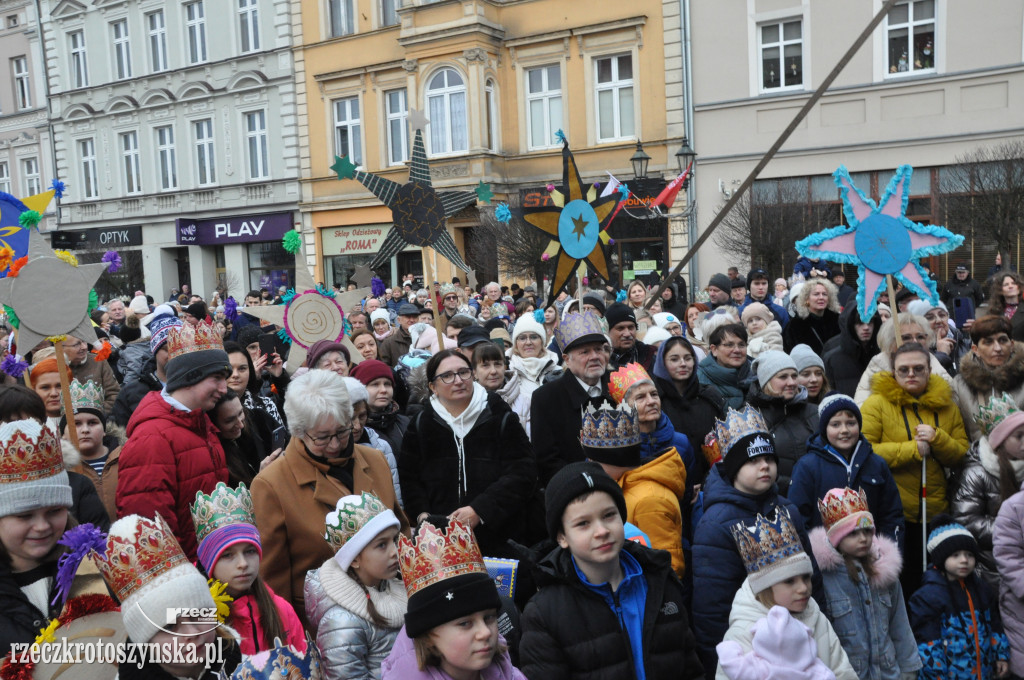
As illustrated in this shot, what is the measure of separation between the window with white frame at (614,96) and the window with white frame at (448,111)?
3.57 m

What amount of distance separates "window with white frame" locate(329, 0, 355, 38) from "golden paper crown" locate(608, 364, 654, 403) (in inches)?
877

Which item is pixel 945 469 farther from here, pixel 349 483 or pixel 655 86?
pixel 655 86

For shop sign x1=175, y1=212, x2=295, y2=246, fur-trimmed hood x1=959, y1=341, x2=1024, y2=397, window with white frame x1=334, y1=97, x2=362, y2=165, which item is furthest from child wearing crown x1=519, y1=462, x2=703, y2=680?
shop sign x1=175, y1=212, x2=295, y2=246

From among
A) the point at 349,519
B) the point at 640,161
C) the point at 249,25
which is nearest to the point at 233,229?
the point at 249,25

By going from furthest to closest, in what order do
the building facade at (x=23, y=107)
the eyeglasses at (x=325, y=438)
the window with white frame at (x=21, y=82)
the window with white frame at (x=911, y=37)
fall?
the window with white frame at (x=21, y=82) → the building facade at (x=23, y=107) → the window with white frame at (x=911, y=37) → the eyeglasses at (x=325, y=438)

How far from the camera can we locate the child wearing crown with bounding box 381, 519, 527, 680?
259 cm

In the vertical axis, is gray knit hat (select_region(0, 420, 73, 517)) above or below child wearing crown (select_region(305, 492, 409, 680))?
above

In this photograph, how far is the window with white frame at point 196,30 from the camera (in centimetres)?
2706

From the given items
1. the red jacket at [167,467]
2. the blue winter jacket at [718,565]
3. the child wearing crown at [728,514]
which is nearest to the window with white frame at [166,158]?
the red jacket at [167,467]

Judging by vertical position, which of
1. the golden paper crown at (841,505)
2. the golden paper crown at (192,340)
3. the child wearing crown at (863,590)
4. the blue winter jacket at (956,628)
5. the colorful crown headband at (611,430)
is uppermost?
the golden paper crown at (192,340)

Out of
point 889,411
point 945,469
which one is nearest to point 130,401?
point 889,411

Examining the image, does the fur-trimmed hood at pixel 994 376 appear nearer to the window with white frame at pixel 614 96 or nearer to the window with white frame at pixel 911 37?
the window with white frame at pixel 911 37

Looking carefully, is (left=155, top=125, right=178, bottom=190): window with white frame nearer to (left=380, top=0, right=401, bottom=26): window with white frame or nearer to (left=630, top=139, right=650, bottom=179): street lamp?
→ (left=380, top=0, right=401, bottom=26): window with white frame

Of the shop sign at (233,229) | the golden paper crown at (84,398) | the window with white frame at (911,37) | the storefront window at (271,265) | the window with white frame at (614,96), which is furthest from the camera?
the storefront window at (271,265)
